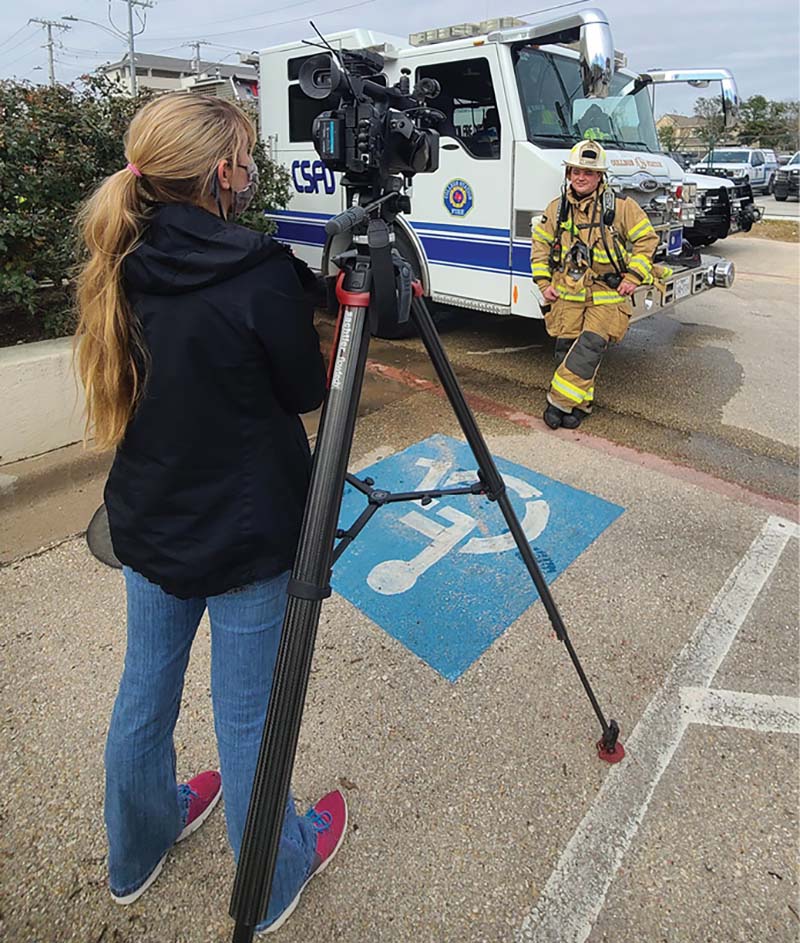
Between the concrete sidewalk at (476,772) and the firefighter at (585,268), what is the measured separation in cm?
170

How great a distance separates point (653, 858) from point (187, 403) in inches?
67.9

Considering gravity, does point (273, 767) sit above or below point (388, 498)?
below

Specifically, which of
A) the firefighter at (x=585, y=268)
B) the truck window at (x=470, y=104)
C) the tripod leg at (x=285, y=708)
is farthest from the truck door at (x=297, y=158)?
the tripod leg at (x=285, y=708)

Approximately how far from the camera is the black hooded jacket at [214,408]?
1206 mm

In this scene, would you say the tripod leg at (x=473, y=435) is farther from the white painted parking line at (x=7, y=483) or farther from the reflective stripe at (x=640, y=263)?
the reflective stripe at (x=640, y=263)

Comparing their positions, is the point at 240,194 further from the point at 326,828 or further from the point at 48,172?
the point at 48,172

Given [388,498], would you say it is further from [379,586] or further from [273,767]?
[379,586]

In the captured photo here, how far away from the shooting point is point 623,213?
4.39 m

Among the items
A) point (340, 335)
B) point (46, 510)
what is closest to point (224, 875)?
point (340, 335)

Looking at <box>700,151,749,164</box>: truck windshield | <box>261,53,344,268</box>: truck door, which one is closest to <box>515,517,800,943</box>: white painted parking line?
<box>261,53,344,268</box>: truck door

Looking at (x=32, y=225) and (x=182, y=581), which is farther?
(x=32, y=225)

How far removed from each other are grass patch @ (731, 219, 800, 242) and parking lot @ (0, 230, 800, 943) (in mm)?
12071

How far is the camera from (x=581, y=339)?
450cm

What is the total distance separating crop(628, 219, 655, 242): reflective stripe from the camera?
4.39 metres
